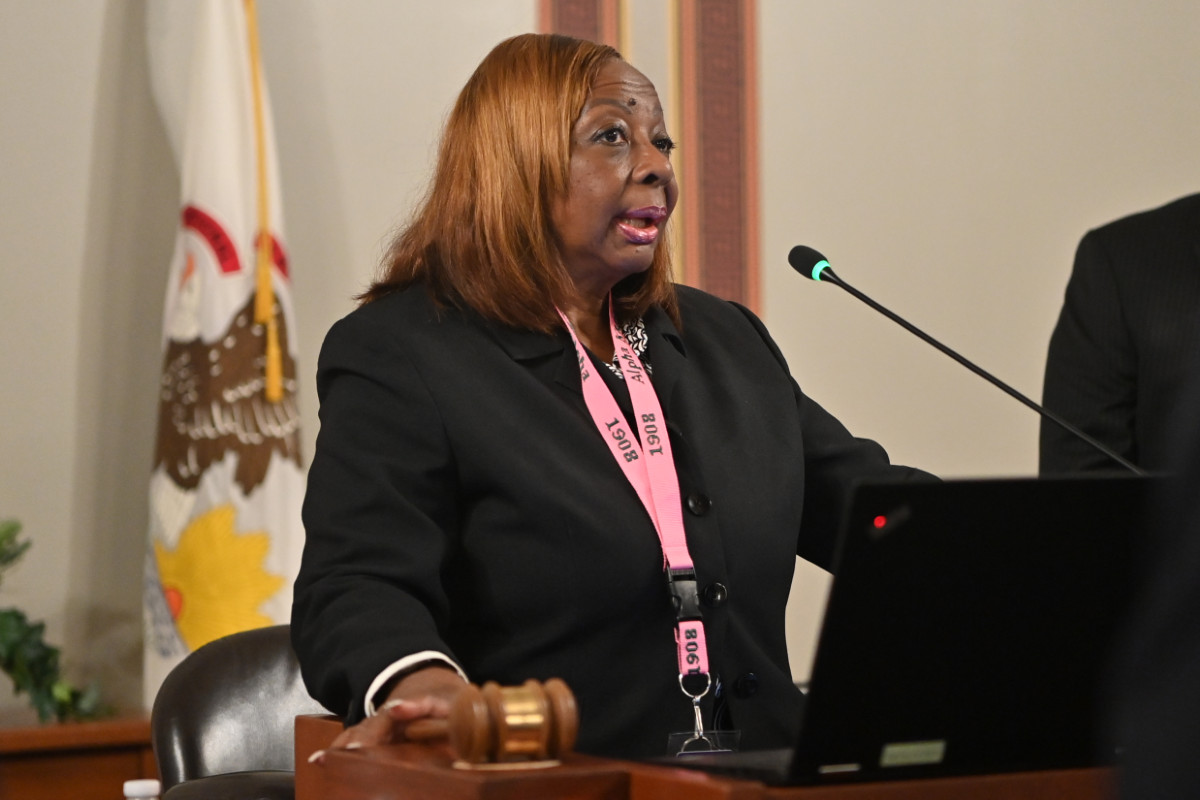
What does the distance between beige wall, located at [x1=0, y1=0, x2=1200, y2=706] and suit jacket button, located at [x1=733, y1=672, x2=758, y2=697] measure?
2.49 meters

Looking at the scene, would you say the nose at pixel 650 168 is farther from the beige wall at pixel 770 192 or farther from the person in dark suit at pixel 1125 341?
the beige wall at pixel 770 192

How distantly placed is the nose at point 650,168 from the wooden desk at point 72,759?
206 centimetres

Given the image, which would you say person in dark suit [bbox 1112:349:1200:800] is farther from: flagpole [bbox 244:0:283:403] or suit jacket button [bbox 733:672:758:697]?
flagpole [bbox 244:0:283:403]

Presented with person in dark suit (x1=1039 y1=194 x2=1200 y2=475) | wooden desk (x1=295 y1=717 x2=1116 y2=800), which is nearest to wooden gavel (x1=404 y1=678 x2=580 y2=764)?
wooden desk (x1=295 y1=717 x2=1116 y2=800)

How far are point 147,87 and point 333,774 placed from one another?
311 cm

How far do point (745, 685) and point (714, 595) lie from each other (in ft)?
0.41

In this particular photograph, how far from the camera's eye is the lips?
7.02 ft

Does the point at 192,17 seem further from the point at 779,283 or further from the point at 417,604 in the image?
the point at 417,604

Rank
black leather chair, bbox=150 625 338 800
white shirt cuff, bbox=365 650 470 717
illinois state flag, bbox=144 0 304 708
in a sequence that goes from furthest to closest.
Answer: illinois state flag, bbox=144 0 304 708
black leather chair, bbox=150 625 338 800
white shirt cuff, bbox=365 650 470 717

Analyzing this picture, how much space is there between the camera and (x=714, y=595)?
192cm

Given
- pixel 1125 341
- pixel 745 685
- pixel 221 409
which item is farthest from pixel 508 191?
pixel 221 409

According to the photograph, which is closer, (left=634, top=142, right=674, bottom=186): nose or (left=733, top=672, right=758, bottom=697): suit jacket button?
(left=733, top=672, right=758, bottom=697): suit jacket button

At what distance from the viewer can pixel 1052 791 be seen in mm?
1242

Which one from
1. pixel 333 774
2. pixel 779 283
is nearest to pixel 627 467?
pixel 333 774
